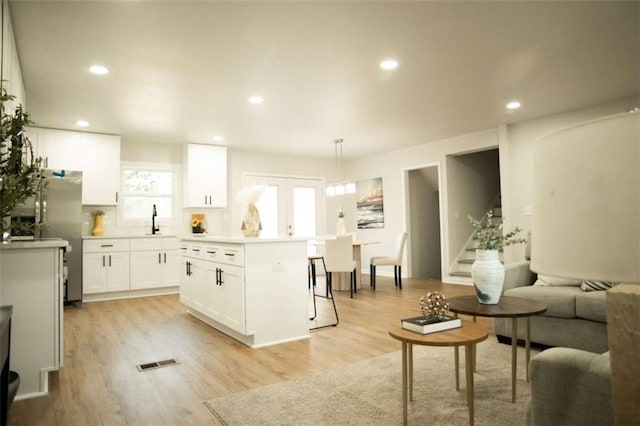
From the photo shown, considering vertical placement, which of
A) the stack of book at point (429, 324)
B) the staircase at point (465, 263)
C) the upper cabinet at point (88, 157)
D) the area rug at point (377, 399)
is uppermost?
the upper cabinet at point (88, 157)

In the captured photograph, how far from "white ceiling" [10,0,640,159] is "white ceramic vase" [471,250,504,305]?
1.75 metres

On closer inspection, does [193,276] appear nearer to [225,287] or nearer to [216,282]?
[216,282]

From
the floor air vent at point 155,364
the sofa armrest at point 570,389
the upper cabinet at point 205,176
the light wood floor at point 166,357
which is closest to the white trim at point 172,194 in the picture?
the upper cabinet at point 205,176

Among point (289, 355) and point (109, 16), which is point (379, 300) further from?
point (109, 16)

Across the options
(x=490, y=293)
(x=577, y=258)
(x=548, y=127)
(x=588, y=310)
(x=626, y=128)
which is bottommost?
(x=588, y=310)

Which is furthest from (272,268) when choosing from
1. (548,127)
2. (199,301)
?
(548,127)

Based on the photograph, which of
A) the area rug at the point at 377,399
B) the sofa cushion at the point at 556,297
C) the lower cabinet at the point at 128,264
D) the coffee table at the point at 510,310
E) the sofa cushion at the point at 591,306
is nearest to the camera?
the area rug at the point at 377,399

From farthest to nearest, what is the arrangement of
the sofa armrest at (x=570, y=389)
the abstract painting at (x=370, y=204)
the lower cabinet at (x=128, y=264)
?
1. the abstract painting at (x=370, y=204)
2. the lower cabinet at (x=128, y=264)
3. the sofa armrest at (x=570, y=389)

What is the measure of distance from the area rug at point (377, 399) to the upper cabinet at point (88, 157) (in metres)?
4.90

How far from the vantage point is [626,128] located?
0.64 m

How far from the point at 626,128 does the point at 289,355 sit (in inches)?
116

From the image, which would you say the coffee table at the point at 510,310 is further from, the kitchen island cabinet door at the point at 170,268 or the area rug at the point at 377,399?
the kitchen island cabinet door at the point at 170,268

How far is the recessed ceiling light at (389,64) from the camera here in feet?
12.0

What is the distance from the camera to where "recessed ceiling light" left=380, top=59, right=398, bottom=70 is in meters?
3.65
